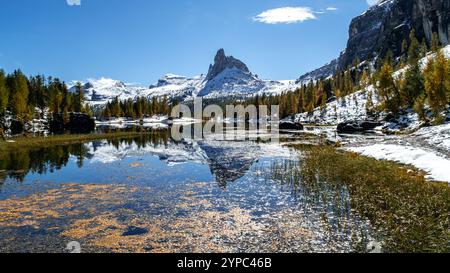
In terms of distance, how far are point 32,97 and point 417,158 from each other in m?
147

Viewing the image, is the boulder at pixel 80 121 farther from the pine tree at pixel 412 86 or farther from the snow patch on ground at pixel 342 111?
the pine tree at pixel 412 86

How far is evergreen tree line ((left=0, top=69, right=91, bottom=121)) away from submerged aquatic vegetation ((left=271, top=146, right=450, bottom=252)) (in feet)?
331

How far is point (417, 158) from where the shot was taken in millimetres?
34312

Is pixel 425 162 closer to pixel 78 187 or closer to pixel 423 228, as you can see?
pixel 423 228

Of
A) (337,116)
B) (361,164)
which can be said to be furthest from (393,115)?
(361,164)

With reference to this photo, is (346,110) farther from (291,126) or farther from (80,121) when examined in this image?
(80,121)

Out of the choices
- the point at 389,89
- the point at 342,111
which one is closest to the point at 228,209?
the point at 389,89

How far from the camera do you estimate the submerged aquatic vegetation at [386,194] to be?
52.9 ft

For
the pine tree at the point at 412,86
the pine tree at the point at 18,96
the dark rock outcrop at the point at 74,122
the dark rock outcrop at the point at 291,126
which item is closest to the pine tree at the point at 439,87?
the pine tree at the point at 412,86

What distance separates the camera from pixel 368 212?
66.1ft

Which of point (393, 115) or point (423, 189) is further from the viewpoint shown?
point (393, 115)

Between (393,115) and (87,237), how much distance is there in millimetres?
94127

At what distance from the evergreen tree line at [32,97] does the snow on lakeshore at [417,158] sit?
338 ft

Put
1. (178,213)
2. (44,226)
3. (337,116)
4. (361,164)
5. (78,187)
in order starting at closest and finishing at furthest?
(44,226) < (178,213) < (78,187) < (361,164) < (337,116)
